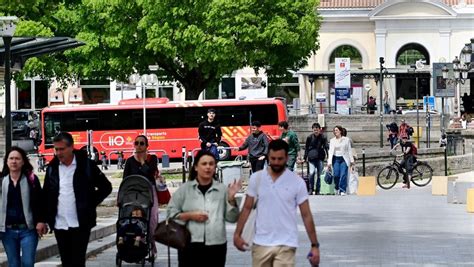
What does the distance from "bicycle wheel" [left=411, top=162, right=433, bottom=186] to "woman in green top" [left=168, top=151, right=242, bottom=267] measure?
26.4 meters

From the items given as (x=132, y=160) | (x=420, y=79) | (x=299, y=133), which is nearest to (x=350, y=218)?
(x=132, y=160)

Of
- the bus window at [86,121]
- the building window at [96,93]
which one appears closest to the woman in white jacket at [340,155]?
the bus window at [86,121]

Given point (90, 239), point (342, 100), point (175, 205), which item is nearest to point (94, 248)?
point (90, 239)

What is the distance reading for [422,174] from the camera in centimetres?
3828

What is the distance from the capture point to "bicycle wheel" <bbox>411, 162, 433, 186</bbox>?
37.8 meters

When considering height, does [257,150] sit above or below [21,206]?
above

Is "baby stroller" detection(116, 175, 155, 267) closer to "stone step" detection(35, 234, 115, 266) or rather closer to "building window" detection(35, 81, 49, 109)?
"stone step" detection(35, 234, 115, 266)

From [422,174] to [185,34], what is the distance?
77.7 feet

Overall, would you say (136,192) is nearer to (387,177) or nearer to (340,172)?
(340,172)

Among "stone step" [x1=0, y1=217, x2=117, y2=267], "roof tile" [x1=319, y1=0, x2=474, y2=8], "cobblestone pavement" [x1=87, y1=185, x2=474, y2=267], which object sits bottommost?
"cobblestone pavement" [x1=87, y1=185, x2=474, y2=267]

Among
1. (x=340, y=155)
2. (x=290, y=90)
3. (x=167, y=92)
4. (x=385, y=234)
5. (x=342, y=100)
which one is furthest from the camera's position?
(x=290, y=90)

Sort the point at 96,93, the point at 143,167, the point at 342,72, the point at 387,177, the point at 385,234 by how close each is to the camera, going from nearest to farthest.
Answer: the point at 143,167 < the point at 385,234 < the point at 387,177 < the point at 342,72 < the point at 96,93

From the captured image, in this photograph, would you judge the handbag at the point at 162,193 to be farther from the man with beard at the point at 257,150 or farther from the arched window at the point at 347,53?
the arched window at the point at 347,53

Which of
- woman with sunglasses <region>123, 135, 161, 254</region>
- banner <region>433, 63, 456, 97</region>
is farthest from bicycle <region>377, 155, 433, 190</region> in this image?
woman with sunglasses <region>123, 135, 161, 254</region>
